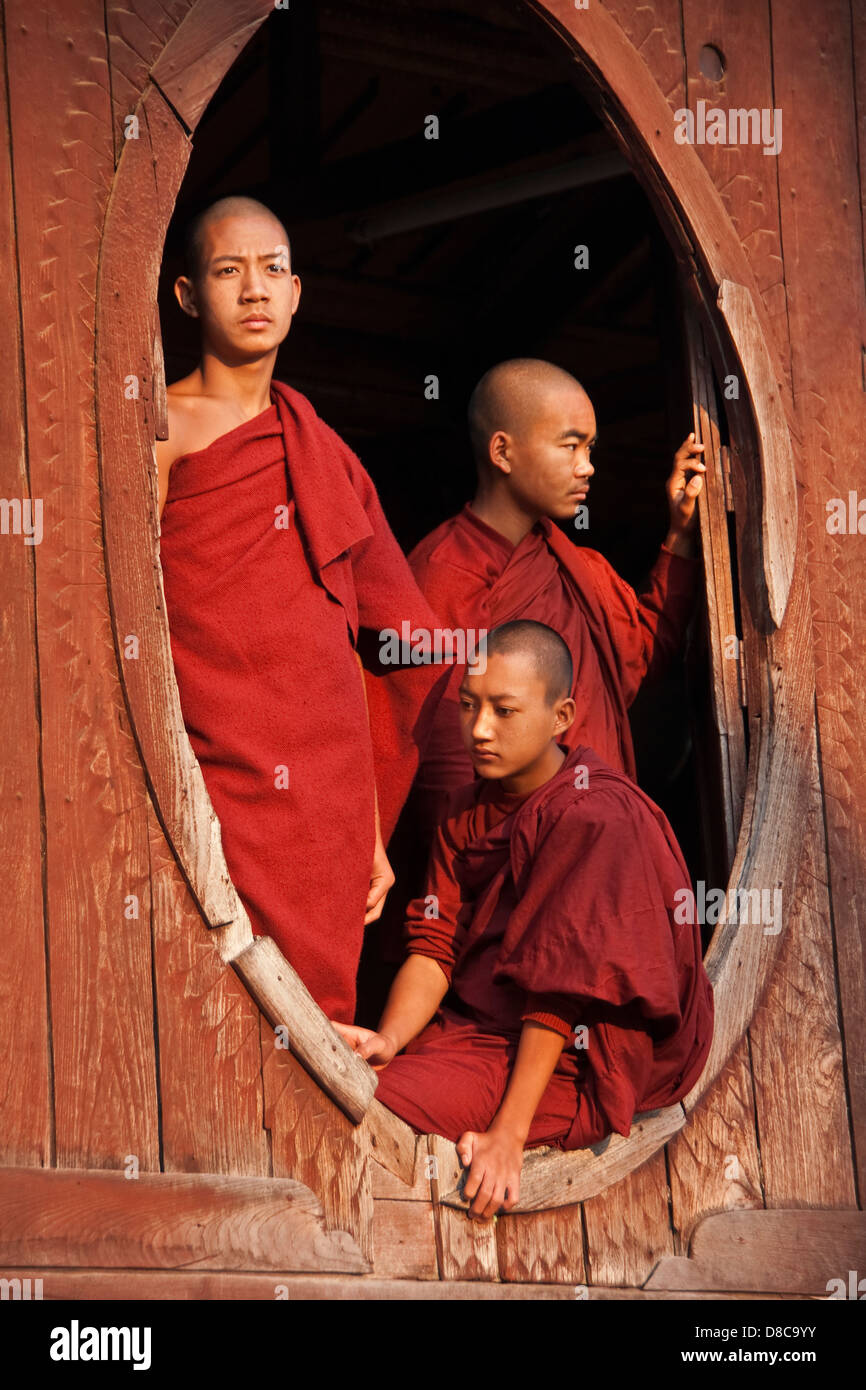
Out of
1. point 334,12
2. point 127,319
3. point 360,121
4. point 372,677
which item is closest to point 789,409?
point 372,677

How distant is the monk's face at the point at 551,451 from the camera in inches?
217

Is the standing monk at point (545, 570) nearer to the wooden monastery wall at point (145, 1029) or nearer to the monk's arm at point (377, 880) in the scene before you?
the monk's arm at point (377, 880)

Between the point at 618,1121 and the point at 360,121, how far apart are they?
527 centimetres

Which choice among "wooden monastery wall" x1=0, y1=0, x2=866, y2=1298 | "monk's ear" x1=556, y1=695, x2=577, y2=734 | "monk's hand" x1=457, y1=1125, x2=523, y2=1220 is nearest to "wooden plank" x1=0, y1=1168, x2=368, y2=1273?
"wooden monastery wall" x1=0, y1=0, x2=866, y2=1298

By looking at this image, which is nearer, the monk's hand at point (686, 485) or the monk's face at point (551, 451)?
the monk's hand at point (686, 485)

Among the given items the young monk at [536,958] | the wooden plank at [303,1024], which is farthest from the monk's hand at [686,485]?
the wooden plank at [303,1024]

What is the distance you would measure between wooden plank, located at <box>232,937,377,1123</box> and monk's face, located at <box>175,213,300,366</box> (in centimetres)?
141

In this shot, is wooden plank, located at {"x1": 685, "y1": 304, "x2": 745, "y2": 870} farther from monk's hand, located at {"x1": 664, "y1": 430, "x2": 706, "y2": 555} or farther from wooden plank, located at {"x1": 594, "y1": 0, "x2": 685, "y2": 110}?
wooden plank, located at {"x1": 594, "y1": 0, "x2": 685, "y2": 110}

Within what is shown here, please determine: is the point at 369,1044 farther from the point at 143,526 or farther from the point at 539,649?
the point at 143,526

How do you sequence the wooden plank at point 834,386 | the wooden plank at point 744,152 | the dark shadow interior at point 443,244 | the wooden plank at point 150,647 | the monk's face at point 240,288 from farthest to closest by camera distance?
the dark shadow interior at point 443,244 → the wooden plank at point 744,152 → the wooden plank at point 834,386 → the monk's face at point 240,288 → the wooden plank at point 150,647

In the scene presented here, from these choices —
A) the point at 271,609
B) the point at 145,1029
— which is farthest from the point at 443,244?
the point at 145,1029

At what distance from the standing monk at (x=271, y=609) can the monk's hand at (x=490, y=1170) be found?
1.51 ft

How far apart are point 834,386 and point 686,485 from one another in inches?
18.0

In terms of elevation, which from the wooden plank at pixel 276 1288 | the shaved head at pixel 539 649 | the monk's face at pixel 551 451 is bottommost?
the wooden plank at pixel 276 1288
